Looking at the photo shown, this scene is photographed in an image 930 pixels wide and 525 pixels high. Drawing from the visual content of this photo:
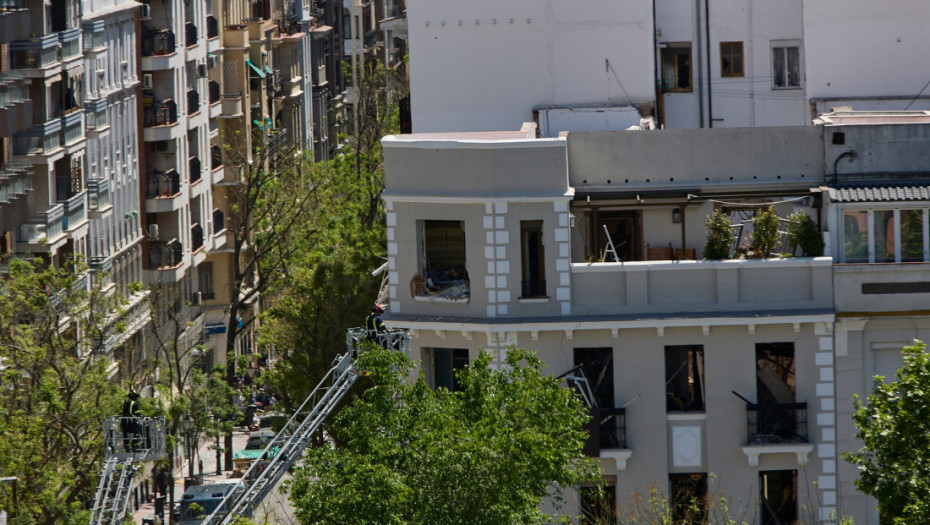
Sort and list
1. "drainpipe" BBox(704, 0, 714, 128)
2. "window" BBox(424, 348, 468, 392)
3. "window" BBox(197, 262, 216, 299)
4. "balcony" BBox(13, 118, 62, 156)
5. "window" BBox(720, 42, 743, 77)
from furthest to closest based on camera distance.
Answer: "window" BBox(197, 262, 216, 299)
"balcony" BBox(13, 118, 62, 156)
"window" BBox(720, 42, 743, 77)
"drainpipe" BBox(704, 0, 714, 128)
"window" BBox(424, 348, 468, 392)

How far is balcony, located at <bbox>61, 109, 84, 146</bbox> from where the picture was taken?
8818 cm

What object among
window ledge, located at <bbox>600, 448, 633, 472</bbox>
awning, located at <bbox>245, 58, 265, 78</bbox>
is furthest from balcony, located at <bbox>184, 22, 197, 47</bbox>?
window ledge, located at <bbox>600, 448, 633, 472</bbox>

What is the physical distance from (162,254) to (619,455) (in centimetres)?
5323

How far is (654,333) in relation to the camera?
5681 cm

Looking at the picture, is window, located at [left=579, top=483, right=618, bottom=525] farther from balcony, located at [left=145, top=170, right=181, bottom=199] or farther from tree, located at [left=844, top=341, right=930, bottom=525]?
balcony, located at [left=145, top=170, right=181, bottom=199]

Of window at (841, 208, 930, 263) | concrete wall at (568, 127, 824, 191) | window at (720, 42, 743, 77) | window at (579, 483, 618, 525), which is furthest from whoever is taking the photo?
window at (720, 42, 743, 77)

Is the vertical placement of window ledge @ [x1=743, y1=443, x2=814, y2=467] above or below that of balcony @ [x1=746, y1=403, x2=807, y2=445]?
below

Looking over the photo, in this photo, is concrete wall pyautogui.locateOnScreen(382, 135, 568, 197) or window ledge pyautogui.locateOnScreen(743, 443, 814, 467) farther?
concrete wall pyautogui.locateOnScreen(382, 135, 568, 197)

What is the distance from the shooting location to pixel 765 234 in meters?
57.4

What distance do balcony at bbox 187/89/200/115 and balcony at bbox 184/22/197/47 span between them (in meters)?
2.40

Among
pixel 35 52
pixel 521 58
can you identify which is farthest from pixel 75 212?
pixel 521 58

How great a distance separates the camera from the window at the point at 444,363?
192ft

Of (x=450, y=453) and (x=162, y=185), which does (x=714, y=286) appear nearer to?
(x=450, y=453)

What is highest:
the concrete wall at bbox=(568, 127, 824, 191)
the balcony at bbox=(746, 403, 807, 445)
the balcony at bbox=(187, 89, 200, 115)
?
the concrete wall at bbox=(568, 127, 824, 191)
